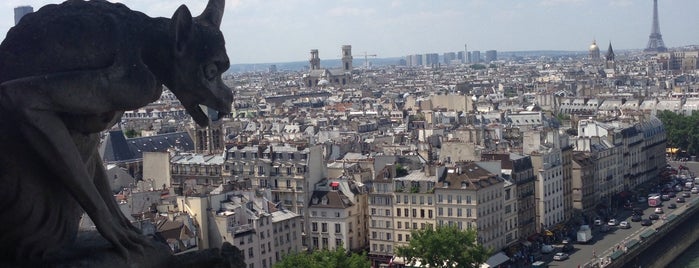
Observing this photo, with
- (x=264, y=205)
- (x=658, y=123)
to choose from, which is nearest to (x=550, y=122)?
(x=658, y=123)

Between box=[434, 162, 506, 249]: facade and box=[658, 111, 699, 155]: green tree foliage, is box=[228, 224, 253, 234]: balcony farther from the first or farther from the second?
box=[658, 111, 699, 155]: green tree foliage

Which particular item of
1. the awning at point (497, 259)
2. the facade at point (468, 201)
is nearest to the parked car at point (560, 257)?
the awning at point (497, 259)

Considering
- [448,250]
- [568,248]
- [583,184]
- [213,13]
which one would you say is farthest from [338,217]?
[213,13]

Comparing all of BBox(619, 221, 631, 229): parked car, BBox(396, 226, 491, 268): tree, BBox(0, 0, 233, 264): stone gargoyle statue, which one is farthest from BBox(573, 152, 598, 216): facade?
BBox(0, 0, 233, 264): stone gargoyle statue

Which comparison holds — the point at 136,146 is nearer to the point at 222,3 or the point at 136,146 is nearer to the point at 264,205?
the point at 264,205

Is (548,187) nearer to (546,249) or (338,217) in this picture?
(546,249)

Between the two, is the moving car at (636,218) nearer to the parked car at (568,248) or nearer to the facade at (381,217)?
the parked car at (568,248)
